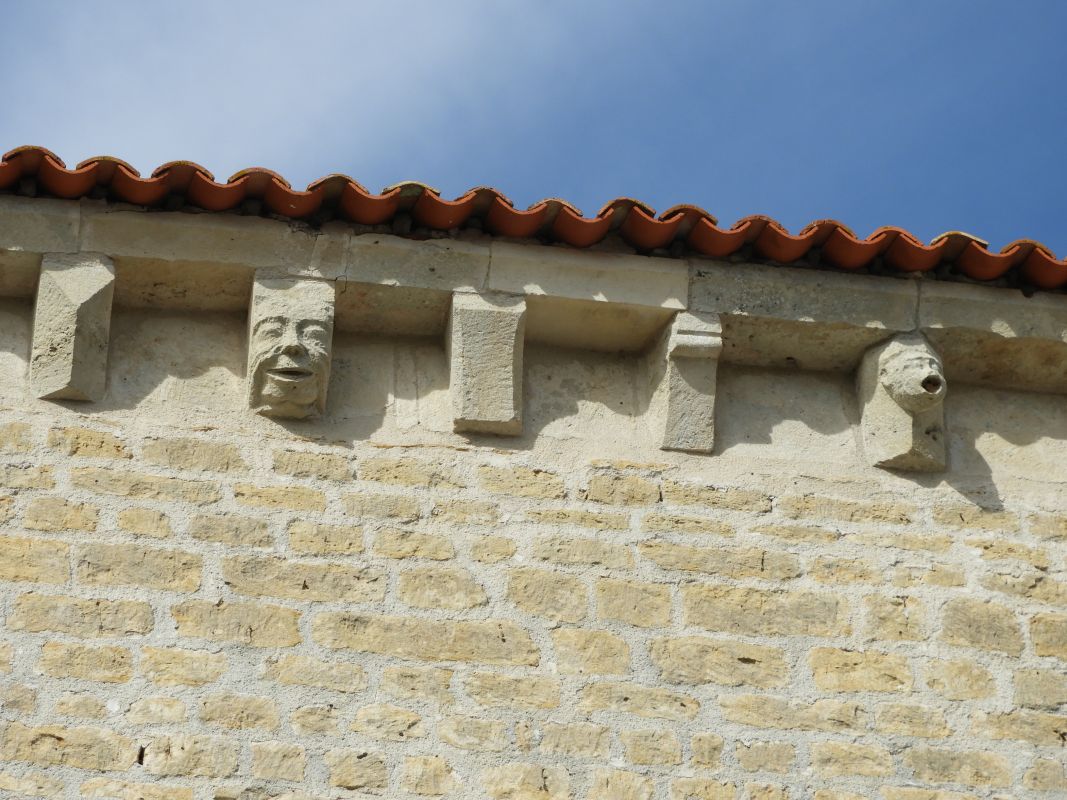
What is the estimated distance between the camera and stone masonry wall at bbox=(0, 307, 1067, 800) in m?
4.91

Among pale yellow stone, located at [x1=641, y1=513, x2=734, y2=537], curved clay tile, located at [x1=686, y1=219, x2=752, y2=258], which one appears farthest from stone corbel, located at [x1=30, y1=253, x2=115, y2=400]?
curved clay tile, located at [x1=686, y1=219, x2=752, y2=258]

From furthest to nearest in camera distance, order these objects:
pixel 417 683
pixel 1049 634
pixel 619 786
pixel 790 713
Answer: pixel 1049 634, pixel 790 713, pixel 417 683, pixel 619 786

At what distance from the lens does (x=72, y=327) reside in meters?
5.52

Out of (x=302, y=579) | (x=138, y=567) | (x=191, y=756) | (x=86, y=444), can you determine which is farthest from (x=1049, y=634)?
(x=86, y=444)

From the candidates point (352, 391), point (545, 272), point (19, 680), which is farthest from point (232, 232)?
point (19, 680)

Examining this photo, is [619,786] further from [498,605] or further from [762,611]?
[762,611]

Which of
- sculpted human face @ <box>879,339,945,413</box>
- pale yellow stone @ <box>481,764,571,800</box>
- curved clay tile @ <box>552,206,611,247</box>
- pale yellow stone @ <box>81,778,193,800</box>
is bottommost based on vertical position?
pale yellow stone @ <box>81,778,193,800</box>

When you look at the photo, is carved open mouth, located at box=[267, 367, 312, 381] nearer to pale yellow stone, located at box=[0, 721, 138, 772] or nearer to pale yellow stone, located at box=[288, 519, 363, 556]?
pale yellow stone, located at box=[288, 519, 363, 556]

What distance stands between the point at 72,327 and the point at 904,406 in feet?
8.90

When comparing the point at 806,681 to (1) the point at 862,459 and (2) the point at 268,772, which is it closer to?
(1) the point at 862,459

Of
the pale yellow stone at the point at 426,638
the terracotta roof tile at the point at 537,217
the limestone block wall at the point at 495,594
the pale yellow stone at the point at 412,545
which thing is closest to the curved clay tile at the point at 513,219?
the terracotta roof tile at the point at 537,217

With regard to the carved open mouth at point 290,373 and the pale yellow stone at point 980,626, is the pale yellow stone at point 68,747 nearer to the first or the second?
the carved open mouth at point 290,373

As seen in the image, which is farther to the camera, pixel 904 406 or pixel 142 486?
pixel 904 406

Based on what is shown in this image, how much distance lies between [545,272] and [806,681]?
5.19 ft
